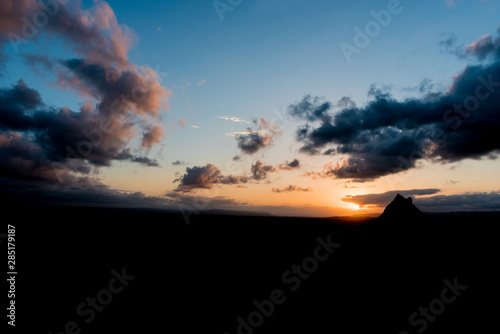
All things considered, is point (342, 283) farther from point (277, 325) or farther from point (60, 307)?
point (60, 307)

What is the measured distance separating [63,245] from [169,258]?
33.1 metres

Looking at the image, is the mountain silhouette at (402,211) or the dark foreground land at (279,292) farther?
the mountain silhouette at (402,211)

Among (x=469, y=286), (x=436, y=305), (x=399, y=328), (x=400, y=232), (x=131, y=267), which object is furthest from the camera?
(x=131, y=267)

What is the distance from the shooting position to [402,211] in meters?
32.9

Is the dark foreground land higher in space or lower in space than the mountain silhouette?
lower

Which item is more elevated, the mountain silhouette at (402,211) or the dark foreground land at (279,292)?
the mountain silhouette at (402,211)

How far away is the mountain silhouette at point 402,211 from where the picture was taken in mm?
32406

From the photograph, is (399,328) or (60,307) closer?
(399,328)

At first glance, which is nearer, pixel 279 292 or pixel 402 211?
pixel 279 292

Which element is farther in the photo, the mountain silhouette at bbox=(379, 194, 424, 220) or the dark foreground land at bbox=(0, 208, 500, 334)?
the mountain silhouette at bbox=(379, 194, 424, 220)

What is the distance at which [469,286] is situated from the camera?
2336 centimetres

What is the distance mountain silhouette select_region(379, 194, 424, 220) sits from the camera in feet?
106

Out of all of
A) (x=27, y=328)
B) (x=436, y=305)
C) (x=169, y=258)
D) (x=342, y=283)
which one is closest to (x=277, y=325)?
(x=342, y=283)

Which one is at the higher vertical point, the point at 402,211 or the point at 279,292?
the point at 402,211
